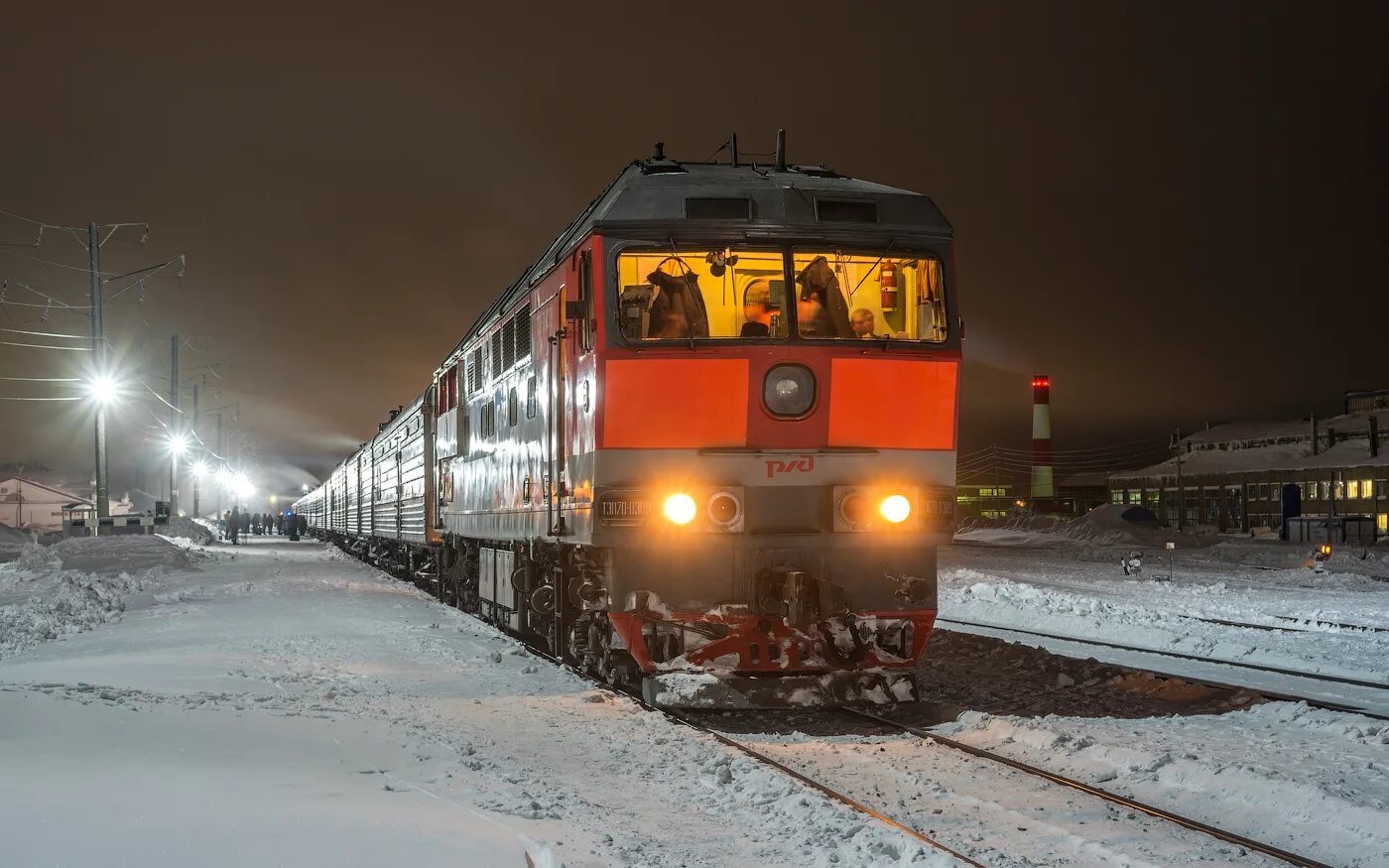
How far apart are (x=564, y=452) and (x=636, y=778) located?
140 inches

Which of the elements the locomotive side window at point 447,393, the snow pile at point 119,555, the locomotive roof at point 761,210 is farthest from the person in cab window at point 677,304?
the snow pile at point 119,555

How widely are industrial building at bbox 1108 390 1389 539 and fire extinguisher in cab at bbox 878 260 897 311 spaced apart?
44088 millimetres

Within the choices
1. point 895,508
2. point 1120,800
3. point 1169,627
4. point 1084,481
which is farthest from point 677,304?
point 1084,481

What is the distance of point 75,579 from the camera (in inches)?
949

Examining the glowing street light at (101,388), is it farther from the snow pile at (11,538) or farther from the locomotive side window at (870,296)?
the locomotive side window at (870,296)

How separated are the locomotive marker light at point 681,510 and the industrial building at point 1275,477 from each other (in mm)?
45286

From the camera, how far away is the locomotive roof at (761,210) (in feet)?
31.8

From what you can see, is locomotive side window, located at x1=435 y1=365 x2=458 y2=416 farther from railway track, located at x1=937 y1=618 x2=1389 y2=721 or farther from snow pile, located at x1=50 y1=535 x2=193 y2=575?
snow pile, located at x1=50 y1=535 x2=193 y2=575

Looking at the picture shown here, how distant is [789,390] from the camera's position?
963cm

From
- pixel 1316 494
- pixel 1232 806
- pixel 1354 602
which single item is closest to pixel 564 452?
pixel 1232 806

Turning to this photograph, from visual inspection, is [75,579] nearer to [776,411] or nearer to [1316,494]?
[776,411]

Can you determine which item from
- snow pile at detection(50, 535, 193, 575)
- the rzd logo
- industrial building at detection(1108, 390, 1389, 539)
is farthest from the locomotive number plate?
industrial building at detection(1108, 390, 1389, 539)

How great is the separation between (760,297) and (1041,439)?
74572mm

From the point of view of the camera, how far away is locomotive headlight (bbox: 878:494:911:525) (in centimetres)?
984
